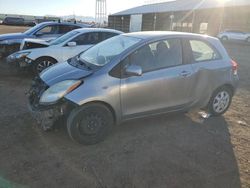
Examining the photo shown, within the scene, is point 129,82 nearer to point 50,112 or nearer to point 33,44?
point 50,112

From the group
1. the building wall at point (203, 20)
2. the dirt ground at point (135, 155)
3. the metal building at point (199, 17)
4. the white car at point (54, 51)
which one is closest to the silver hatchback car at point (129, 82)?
the dirt ground at point (135, 155)

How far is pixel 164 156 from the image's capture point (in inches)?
147

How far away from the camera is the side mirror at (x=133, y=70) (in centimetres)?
380

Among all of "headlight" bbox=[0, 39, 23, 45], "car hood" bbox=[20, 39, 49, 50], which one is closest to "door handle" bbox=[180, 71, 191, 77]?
"car hood" bbox=[20, 39, 49, 50]

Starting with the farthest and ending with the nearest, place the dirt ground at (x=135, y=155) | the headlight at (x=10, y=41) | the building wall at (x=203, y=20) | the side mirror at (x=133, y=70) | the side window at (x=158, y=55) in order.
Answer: the building wall at (x=203, y=20)
the headlight at (x=10, y=41)
the side window at (x=158, y=55)
the side mirror at (x=133, y=70)
the dirt ground at (x=135, y=155)

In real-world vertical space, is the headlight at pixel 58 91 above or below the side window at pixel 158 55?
below

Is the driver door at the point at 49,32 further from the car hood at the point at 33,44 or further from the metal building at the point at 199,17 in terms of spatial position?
the metal building at the point at 199,17

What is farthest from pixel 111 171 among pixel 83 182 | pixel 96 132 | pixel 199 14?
pixel 199 14

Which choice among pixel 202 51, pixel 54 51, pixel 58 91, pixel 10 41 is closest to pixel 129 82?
pixel 58 91

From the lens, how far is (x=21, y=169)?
3287 mm

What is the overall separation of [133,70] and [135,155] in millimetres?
1229

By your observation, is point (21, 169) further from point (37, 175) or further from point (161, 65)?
point (161, 65)

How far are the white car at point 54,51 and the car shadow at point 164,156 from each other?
12.8 feet

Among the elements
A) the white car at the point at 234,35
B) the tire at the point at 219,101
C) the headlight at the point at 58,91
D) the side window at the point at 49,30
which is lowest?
the white car at the point at 234,35
